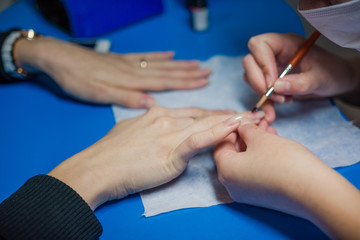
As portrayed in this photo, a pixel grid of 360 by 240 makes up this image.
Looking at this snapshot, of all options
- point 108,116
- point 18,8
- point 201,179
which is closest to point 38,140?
point 108,116

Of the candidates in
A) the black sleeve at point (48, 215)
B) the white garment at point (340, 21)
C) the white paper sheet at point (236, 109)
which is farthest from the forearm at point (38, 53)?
the white garment at point (340, 21)

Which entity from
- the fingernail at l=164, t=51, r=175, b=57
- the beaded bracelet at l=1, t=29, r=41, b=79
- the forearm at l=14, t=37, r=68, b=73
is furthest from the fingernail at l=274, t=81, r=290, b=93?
the beaded bracelet at l=1, t=29, r=41, b=79

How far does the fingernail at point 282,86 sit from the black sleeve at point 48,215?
0.53 m

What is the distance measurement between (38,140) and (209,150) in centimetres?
49

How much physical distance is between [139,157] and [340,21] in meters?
0.55

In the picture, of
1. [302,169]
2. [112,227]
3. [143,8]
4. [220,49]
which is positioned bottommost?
[112,227]

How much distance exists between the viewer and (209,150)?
0.90 meters

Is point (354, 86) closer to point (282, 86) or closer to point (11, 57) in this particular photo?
point (282, 86)

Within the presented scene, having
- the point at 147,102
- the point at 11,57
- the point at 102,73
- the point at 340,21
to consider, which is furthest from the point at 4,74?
the point at 340,21

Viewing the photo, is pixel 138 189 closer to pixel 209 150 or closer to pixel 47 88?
pixel 209 150

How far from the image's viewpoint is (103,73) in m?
1.07

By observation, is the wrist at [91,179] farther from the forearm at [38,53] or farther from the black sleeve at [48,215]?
the forearm at [38,53]

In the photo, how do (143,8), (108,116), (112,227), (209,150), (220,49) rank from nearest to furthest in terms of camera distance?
1. (112,227)
2. (209,150)
3. (108,116)
4. (220,49)
5. (143,8)

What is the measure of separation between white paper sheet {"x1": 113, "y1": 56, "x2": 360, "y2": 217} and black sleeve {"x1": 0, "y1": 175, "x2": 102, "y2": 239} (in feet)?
0.49
